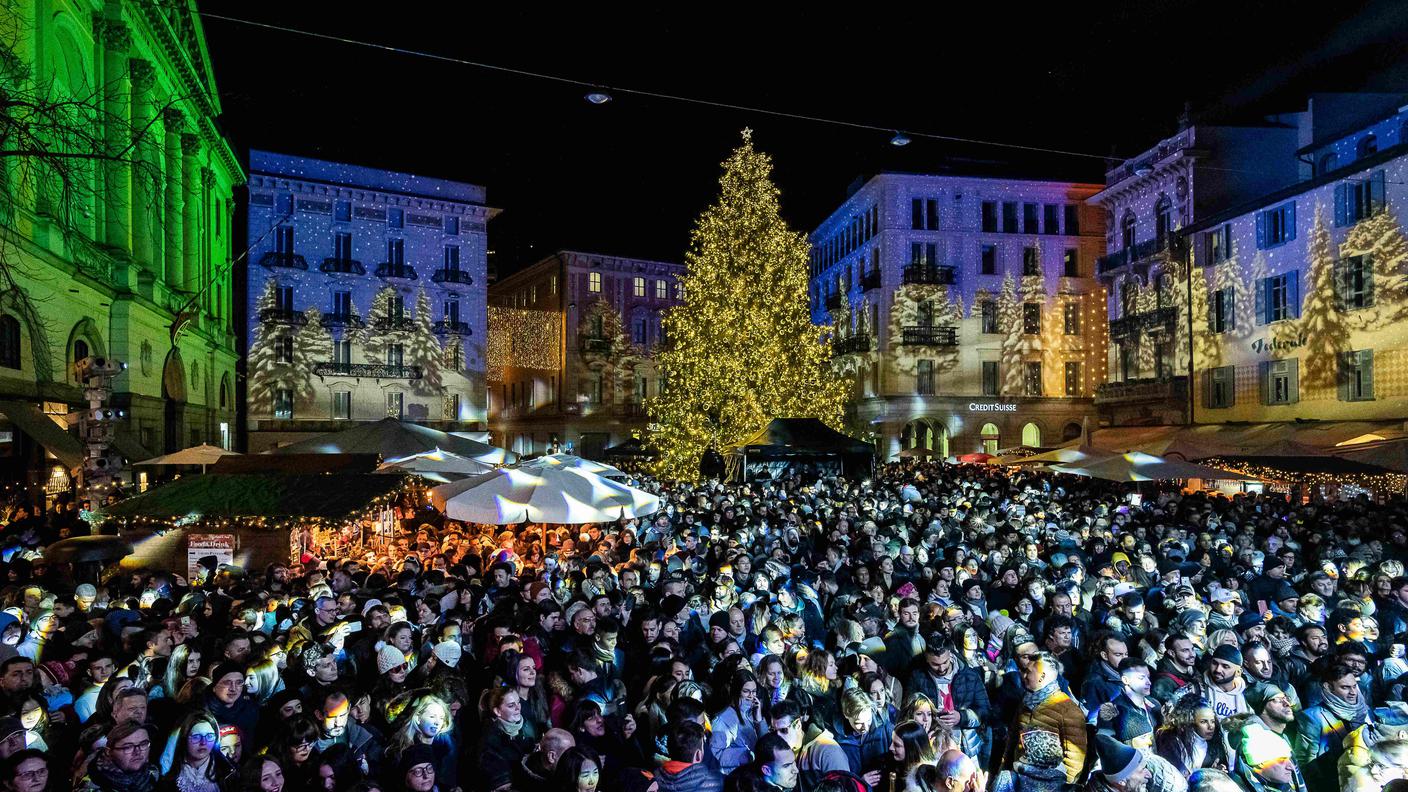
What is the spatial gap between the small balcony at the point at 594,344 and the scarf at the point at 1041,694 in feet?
175

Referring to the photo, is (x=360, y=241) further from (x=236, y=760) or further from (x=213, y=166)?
(x=236, y=760)

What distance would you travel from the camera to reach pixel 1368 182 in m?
28.3

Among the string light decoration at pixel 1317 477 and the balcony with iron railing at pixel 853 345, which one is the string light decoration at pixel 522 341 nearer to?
the balcony with iron railing at pixel 853 345

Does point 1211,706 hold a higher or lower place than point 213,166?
lower

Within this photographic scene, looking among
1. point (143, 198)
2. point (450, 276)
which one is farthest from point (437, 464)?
point (450, 276)

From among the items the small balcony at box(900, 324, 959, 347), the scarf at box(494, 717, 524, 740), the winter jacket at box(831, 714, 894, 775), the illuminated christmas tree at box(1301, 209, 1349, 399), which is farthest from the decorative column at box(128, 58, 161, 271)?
the small balcony at box(900, 324, 959, 347)

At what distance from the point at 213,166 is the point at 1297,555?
132 feet

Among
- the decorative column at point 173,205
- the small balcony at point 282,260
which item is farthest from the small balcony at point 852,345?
the decorative column at point 173,205

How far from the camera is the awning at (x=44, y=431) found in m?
18.5

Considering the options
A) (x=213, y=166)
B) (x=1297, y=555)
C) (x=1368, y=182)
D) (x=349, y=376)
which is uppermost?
(x=213, y=166)

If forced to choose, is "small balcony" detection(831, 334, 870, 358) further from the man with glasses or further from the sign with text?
the man with glasses

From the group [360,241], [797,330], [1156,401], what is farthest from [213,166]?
[1156,401]

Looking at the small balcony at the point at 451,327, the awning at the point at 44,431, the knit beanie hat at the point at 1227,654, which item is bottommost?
the knit beanie hat at the point at 1227,654

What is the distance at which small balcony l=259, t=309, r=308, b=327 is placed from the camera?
46.9 meters
